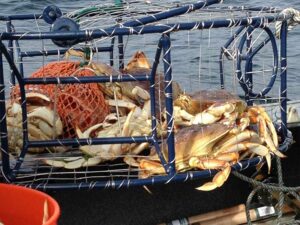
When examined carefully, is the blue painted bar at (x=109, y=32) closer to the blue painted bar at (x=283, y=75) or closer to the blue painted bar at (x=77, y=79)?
the blue painted bar at (x=77, y=79)

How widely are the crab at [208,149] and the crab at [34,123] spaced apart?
2.10ft

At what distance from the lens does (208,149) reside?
3.56 m

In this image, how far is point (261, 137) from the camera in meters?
3.66

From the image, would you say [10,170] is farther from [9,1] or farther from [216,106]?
[9,1]

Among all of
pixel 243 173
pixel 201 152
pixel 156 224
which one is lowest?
pixel 156 224

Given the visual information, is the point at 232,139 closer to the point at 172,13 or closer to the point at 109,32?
the point at 172,13


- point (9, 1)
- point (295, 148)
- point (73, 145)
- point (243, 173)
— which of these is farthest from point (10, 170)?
point (9, 1)

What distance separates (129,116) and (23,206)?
1208mm

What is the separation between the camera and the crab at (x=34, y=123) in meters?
3.76

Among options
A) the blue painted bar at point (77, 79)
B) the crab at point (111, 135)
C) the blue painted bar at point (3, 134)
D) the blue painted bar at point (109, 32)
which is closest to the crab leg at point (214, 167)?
the crab at point (111, 135)

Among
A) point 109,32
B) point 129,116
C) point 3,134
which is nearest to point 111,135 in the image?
point 129,116

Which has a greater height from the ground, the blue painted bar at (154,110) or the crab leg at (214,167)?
the blue painted bar at (154,110)

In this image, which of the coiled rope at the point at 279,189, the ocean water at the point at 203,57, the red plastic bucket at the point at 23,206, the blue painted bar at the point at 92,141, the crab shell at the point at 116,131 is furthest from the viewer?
the ocean water at the point at 203,57

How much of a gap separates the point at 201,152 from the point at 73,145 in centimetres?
70
